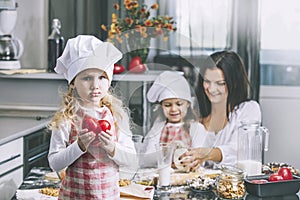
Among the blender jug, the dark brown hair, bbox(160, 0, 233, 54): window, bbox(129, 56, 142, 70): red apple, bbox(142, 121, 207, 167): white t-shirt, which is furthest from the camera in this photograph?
bbox(160, 0, 233, 54): window

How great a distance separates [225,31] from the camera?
2.71 meters

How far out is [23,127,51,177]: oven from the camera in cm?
212

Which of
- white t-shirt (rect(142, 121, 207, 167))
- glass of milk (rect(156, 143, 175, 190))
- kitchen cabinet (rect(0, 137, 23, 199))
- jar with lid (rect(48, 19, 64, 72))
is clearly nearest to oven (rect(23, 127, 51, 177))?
kitchen cabinet (rect(0, 137, 23, 199))

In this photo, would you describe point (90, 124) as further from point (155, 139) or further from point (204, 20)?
point (204, 20)

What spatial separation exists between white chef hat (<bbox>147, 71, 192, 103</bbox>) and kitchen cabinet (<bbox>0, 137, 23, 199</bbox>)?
92 centimetres

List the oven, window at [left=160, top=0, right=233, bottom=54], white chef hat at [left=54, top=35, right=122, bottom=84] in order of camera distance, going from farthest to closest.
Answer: window at [left=160, top=0, right=233, bottom=54] → the oven → white chef hat at [left=54, top=35, right=122, bottom=84]

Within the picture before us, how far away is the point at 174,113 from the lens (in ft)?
3.80

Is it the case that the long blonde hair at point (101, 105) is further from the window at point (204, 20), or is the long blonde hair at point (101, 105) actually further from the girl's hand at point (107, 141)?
the window at point (204, 20)

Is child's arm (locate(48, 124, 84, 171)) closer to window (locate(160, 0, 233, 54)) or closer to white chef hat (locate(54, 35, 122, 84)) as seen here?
white chef hat (locate(54, 35, 122, 84))

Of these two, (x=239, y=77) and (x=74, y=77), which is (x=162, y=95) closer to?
(x=74, y=77)

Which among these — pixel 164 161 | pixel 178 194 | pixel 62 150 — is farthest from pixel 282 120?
pixel 62 150

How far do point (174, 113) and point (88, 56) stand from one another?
0.81ft

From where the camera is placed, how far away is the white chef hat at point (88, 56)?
3.25 feet

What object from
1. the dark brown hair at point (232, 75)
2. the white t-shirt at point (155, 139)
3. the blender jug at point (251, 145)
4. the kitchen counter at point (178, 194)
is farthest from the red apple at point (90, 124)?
the dark brown hair at point (232, 75)
